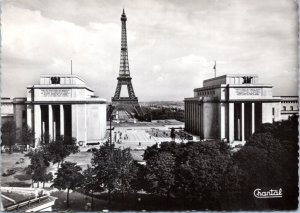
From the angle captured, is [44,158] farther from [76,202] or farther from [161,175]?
[161,175]

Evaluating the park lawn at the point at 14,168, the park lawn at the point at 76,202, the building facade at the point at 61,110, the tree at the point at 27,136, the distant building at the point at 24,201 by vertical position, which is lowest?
the park lawn at the point at 76,202

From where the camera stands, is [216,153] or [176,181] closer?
[176,181]

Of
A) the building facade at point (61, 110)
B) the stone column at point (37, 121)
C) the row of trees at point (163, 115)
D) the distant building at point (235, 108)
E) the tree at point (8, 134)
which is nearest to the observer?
the tree at point (8, 134)

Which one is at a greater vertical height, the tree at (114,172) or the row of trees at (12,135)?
the row of trees at (12,135)

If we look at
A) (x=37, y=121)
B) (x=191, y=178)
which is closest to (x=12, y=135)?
(x=37, y=121)

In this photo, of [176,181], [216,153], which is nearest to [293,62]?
[216,153]

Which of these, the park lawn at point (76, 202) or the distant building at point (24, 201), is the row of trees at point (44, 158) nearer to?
the park lawn at point (76, 202)

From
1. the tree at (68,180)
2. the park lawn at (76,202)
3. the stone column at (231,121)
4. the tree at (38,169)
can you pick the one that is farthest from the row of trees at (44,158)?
the stone column at (231,121)

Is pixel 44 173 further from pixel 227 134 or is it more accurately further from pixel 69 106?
pixel 227 134
